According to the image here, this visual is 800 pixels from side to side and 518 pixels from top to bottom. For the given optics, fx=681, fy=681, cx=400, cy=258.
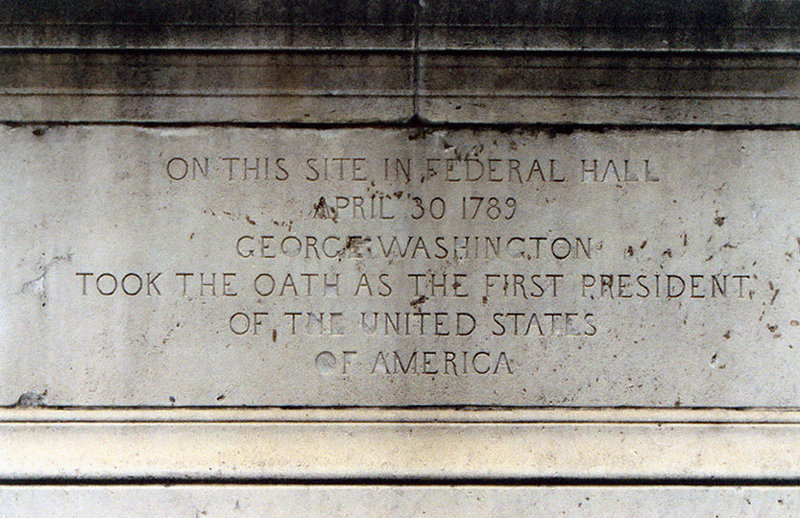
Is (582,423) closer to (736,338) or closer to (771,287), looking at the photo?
(736,338)

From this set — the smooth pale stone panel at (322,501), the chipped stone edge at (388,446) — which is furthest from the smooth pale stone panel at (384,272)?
the smooth pale stone panel at (322,501)

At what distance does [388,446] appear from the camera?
2.86 metres

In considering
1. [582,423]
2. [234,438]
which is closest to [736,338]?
[582,423]

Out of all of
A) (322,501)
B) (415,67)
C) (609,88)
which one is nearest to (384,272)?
(415,67)

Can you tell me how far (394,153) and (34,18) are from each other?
1.61 metres

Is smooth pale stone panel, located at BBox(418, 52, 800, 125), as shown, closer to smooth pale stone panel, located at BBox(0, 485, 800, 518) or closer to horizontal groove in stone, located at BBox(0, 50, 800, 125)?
horizontal groove in stone, located at BBox(0, 50, 800, 125)

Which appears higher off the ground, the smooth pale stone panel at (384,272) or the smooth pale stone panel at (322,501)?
the smooth pale stone panel at (384,272)

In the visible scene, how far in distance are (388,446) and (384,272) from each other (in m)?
0.73

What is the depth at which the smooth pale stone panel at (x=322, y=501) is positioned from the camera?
2.84 meters

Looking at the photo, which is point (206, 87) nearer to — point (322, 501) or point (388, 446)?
point (388, 446)

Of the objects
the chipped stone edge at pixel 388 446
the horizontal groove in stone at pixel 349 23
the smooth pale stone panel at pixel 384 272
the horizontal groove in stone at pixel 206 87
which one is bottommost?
the chipped stone edge at pixel 388 446

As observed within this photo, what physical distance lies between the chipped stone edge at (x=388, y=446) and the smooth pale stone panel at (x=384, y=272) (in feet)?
0.25

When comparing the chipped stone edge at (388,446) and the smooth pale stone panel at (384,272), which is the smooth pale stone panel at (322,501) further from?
the smooth pale stone panel at (384,272)

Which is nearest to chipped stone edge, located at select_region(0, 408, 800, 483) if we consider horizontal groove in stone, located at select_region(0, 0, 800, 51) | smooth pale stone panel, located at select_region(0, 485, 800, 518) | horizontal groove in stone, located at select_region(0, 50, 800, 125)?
smooth pale stone panel, located at select_region(0, 485, 800, 518)
